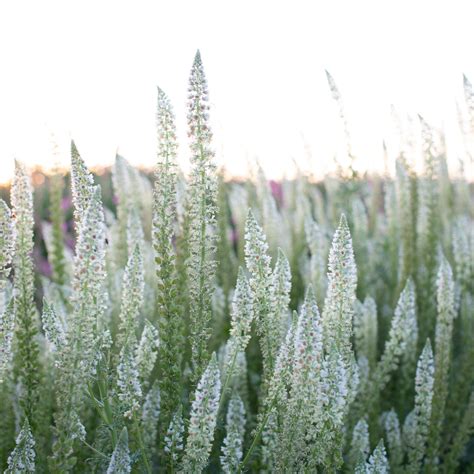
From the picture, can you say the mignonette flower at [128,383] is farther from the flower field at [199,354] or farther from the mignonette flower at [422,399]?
the mignonette flower at [422,399]

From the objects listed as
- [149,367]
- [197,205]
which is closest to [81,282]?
[197,205]

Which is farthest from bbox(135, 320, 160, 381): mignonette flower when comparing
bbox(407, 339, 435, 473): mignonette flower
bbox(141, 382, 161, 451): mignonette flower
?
bbox(407, 339, 435, 473): mignonette flower

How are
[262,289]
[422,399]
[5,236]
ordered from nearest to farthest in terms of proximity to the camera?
[5,236] < [262,289] < [422,399]

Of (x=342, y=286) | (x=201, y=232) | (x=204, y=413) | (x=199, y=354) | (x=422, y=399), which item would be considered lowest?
(x=422, y=399)

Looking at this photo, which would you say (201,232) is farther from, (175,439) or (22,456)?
(22,456)

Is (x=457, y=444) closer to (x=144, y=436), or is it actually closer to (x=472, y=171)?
(x=144, y=436)

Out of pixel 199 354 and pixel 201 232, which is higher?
pixel 201 232

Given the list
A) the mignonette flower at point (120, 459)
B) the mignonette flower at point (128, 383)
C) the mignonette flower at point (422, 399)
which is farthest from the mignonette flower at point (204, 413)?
the mignonette flower at point (422, 399)


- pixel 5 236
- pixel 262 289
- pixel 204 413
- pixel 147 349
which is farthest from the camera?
pixel 147 349

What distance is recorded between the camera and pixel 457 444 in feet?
9.38

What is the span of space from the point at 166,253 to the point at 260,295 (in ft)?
1.12

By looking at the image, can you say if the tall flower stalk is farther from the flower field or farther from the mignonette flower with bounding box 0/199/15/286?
the mignonette flower with bounding box 0/199/15/286

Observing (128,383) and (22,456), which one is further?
(128,383)

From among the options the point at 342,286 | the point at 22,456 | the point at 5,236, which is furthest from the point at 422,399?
the point at 5,236
